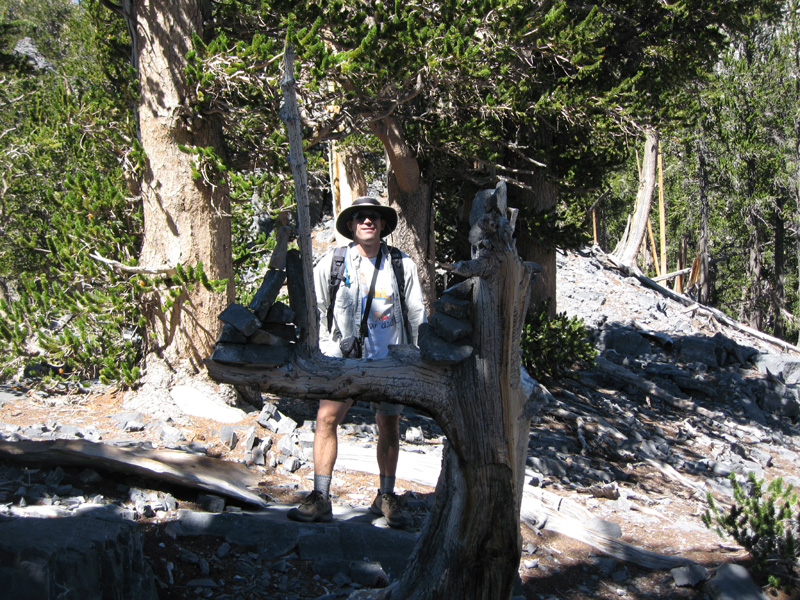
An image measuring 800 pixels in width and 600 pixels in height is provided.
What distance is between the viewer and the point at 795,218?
70.6 feet

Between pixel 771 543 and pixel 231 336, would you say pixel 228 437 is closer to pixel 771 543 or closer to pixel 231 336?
pixel 231 336

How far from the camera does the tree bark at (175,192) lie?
20.3ft

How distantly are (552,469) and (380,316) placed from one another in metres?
3.51

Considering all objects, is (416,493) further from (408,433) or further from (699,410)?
(699,410)

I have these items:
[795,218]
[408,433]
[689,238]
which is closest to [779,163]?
[795,218]

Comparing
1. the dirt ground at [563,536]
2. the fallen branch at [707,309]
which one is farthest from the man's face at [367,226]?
the fallen branch at [707,309]

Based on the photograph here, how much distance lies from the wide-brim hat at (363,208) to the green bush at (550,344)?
521cm

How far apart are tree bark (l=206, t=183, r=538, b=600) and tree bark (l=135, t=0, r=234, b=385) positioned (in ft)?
12.8

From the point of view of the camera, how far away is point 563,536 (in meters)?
5.04

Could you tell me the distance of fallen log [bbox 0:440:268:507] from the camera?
4.13 m

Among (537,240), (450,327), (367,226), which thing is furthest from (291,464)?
(537,240)

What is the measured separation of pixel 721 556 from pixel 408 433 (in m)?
3.04

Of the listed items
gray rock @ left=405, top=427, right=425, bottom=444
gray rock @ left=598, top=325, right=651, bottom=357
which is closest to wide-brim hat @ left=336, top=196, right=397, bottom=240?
gray rock @ left=405, top=427, right=425, bottom=444

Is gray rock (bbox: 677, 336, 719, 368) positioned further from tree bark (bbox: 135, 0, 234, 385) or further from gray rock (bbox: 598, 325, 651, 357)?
tree bark (bbox: 135, 0, 234, 385)
